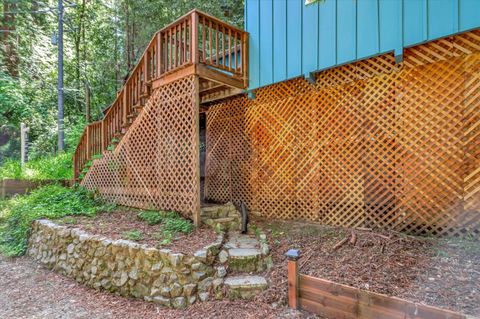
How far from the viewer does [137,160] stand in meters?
5.29

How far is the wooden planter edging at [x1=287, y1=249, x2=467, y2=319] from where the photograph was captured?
85.5 inches

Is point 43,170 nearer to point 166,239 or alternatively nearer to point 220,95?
point 220,95

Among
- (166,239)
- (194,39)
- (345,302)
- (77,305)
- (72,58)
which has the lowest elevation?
(77,305)

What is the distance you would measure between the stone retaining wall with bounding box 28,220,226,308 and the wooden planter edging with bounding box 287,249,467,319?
88 centimetres

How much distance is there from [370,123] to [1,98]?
11685 mm

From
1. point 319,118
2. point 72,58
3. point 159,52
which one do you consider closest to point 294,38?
point 319,118

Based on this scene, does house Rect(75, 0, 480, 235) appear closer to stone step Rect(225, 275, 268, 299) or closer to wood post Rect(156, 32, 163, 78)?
wood post Rect(156, 32, 163, 78)

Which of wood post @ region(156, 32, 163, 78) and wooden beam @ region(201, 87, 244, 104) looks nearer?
wood post @ region(156, 32, 163, 78)

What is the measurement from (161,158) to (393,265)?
3730mm

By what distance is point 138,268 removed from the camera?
11.4ft

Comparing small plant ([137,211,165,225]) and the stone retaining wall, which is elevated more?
small plant ([137,211,165,225])

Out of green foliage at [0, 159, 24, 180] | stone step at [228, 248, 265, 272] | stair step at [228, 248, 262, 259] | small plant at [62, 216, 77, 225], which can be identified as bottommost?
stone step at [228, 248, 265, 272]

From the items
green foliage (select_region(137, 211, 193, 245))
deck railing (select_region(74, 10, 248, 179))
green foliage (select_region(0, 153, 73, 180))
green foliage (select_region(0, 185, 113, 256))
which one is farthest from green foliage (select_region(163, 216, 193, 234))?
green foliage (select_region(0, 153, 73, 180))

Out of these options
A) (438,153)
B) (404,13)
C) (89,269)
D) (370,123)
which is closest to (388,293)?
(438,153)
